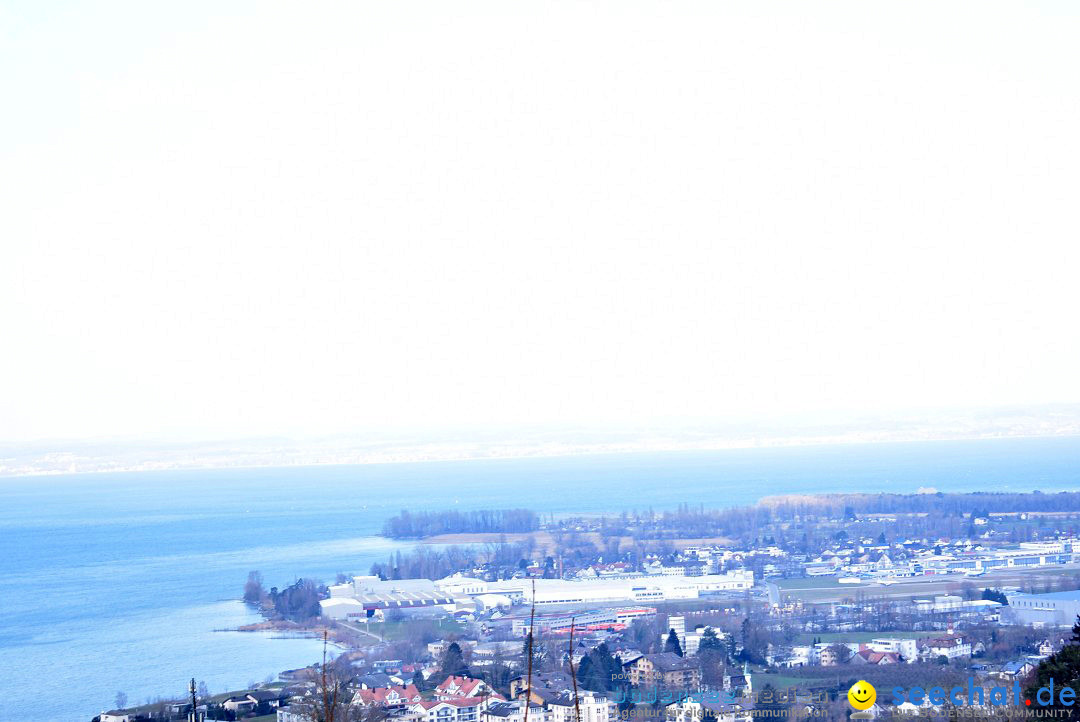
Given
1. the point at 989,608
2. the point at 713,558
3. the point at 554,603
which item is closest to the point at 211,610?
the point at 554,603

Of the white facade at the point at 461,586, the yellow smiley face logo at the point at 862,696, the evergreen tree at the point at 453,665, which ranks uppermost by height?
the yellow smiley face logo at the point at 862,696

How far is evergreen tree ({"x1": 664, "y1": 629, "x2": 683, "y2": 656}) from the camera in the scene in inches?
329

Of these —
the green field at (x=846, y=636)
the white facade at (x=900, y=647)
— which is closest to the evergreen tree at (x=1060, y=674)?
the white facade at (x=900, y=647)

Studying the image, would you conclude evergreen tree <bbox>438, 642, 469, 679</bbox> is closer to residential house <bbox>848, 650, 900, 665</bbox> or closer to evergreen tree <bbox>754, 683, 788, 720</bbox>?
evergreen tree <bbox>754, 683, 788, 720</bbox>

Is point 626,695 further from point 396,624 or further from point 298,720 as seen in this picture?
point 396,624

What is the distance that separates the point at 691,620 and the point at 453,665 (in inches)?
109

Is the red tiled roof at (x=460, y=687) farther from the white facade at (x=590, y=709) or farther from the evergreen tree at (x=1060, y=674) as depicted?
the evergreen tree at (x=1060, y=674)

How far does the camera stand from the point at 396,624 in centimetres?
1105

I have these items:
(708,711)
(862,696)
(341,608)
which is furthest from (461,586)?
(862,696)

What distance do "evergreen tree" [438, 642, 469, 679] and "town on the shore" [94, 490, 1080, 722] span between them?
0.04 m

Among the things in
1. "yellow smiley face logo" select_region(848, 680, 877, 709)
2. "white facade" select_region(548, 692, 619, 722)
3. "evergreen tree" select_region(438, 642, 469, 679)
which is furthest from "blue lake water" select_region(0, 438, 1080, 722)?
"yellow smiley face logo" select_region(848, 680, 877, 709)

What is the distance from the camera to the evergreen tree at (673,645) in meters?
8.36

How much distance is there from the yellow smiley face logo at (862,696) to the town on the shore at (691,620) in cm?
9

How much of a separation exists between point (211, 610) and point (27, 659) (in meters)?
2.60
